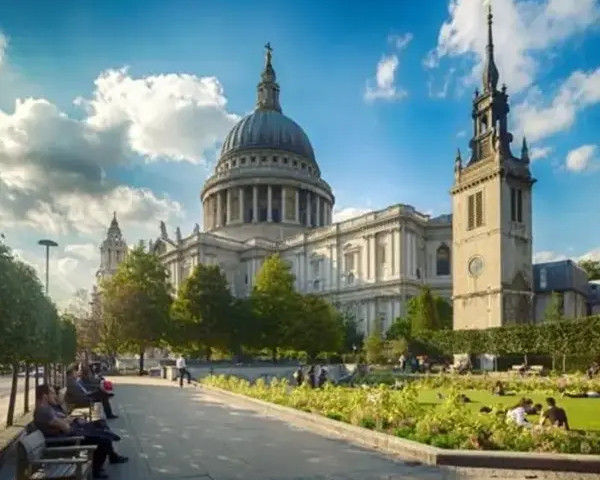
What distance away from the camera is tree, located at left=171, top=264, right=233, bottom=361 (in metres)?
55.4

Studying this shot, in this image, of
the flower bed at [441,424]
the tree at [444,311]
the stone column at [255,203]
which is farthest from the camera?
the stone column at [255,203]

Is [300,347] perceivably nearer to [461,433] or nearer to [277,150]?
[461,433]

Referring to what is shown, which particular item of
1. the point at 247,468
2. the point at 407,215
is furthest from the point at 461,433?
the point at 407,215

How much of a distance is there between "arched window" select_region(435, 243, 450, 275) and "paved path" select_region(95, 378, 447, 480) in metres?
72.2

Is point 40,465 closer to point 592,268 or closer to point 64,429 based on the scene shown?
point 64,429

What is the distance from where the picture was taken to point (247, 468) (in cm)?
1128

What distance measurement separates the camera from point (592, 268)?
352ft

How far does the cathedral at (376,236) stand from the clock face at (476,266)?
0.11 metres

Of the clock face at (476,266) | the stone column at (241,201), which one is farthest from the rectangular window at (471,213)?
the stone column at (241,201)

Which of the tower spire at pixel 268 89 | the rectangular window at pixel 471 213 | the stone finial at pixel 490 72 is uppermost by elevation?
the tower spire at pixel 268 89

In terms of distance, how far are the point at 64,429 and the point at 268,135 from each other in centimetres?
11214

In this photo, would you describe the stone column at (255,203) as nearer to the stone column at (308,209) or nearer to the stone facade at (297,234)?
the stone facade at (297,234)

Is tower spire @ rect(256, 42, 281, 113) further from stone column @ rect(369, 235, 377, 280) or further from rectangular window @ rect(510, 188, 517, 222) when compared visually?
rectangular window @ rect(510, 188, 517, 222)

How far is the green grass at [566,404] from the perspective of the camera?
17.5m
